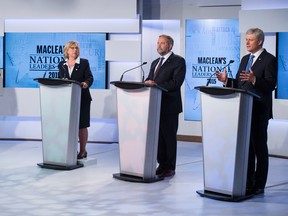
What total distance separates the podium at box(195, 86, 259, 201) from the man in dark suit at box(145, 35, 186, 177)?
40.1 inches

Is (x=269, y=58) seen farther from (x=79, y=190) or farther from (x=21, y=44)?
(x=21, y=44)

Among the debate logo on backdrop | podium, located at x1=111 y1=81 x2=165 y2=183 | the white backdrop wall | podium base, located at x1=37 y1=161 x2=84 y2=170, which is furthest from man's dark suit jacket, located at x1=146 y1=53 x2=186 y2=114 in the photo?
the debate logo on backdrop

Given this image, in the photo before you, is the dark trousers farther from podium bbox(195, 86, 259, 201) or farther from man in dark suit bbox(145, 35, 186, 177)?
podium bbox(195, 86, 259, 201)

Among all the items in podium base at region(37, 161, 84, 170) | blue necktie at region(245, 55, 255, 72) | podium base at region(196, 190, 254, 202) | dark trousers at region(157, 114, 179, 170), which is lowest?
podium base at region(37, 161, 84, 170)

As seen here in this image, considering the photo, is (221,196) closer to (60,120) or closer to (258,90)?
(258,90)

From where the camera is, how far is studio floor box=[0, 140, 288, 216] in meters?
5.11

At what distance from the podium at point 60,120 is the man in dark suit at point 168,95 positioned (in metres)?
0.96

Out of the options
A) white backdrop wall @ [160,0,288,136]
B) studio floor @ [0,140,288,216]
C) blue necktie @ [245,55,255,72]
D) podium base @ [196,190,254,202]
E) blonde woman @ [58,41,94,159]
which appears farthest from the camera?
white backdrop wall @ [160,0,288,136]

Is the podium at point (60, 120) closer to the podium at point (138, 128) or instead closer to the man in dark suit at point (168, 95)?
the podium at point (138, 128)

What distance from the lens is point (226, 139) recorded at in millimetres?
5410

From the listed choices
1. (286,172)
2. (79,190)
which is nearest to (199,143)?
(286,172)

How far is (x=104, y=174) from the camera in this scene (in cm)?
683

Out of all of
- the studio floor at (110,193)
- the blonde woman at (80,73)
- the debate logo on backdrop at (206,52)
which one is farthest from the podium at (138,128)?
the debate logo on backdrop at (206,52)

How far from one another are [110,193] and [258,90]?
1.72m
